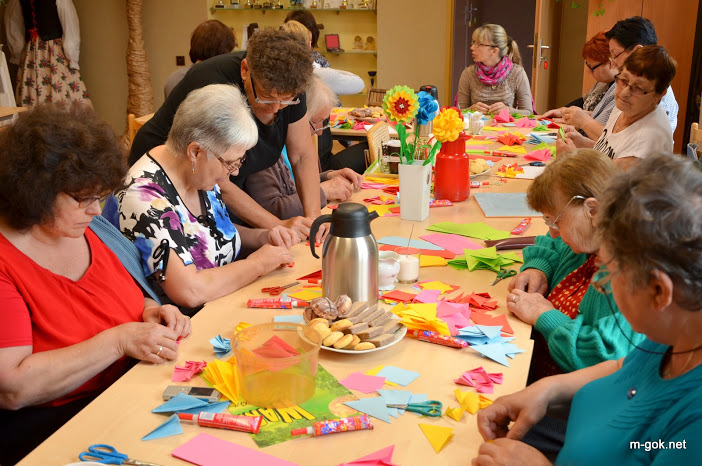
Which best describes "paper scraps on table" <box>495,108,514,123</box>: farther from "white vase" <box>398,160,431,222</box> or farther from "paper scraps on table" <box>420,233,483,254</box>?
"paper scraps on table" <box>420,233,483,254</box>

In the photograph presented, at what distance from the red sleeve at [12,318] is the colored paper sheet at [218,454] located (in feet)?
1.70

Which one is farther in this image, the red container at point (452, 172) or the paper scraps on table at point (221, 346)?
the red container at point (452, 172)

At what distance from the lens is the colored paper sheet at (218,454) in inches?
47.1

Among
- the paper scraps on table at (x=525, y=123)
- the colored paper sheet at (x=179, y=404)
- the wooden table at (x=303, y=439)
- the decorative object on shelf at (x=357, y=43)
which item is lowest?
the wooden table at (x=303, y=439)

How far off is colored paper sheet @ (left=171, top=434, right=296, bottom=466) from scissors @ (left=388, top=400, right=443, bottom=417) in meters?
0.29

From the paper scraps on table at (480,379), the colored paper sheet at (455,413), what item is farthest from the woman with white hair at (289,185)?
the colored paper sheet at (455,413)

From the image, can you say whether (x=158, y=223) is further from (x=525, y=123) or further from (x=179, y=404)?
(x=525, y=123)

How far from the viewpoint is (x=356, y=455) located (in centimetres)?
121

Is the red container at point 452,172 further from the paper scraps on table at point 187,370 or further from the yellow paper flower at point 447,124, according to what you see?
the paper scraps on table at point 187,370

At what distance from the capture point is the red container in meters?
2.90

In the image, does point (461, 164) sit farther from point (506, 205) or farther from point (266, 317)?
point (266, 317)

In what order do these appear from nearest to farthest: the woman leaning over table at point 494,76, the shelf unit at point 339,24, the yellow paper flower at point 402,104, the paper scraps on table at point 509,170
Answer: the yellow paper flower at point 402,104
the paper scraps on table at point 509,170
the woman leaning over table at point 494,76
the shelf unit at point 339,24

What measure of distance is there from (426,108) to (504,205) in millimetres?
565

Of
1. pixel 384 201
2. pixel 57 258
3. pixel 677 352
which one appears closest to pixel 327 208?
pixel 384 201
